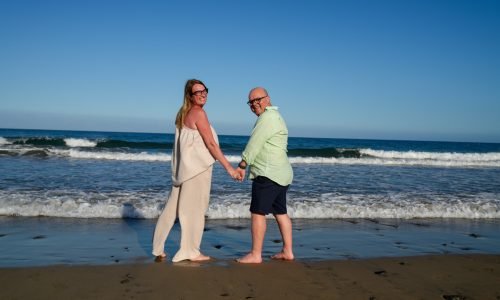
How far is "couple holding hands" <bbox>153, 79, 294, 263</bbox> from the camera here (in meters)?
4.27

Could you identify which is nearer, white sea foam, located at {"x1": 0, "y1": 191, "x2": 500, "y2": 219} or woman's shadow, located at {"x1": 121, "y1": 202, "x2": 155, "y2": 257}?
woman's shadow, located at {"x1": 121, "y1": 202, "x2": 155, "y2": 257}

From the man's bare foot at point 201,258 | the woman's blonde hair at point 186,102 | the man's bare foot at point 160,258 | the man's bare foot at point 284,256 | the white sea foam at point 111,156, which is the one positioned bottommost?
the man's bare foot at point 160,258

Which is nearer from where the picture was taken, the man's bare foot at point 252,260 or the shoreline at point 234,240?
the man's bare foot at point 252,260

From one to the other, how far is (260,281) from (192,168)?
1296 millimetres

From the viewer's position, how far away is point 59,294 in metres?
3.48

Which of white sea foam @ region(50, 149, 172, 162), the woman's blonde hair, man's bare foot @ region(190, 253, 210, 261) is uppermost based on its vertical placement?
the woman's blonde hair

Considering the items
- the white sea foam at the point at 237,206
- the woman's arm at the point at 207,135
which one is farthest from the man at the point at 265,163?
the white sea foam at the point at 237,206

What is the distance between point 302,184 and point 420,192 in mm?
2843

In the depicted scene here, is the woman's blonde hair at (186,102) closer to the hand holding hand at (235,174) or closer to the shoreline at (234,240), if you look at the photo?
the hand holding hand at (235,174)

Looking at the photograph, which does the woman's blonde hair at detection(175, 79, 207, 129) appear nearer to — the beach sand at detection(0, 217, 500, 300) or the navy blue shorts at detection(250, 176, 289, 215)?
the navy blue shorts at detection(250, 176, 289, 215)

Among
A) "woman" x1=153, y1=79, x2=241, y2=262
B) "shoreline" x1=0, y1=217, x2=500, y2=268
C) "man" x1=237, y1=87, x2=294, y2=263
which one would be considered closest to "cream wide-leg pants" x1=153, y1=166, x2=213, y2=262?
"woman" x1=153, y1=79, x2=241, y2=262

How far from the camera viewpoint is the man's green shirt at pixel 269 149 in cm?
425

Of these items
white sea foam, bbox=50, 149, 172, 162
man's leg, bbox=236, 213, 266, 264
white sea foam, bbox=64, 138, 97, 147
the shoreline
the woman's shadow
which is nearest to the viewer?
man's leg, bbox=236, 213, 266, 264

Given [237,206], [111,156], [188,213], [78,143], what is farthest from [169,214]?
[78,143]
